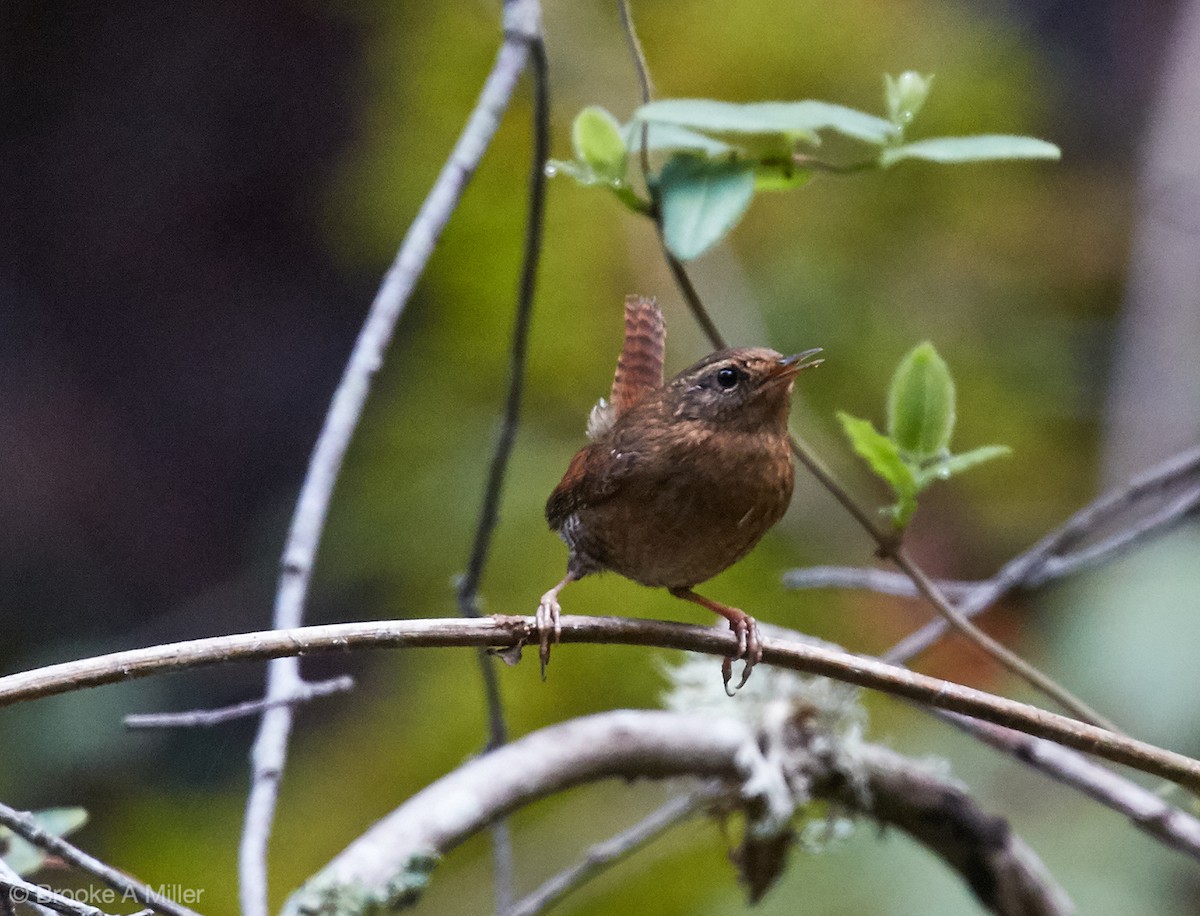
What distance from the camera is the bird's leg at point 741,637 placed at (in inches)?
56.4

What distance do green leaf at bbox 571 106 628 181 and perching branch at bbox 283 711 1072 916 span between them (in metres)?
0.85

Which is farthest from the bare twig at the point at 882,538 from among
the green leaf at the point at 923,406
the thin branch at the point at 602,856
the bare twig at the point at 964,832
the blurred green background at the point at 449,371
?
the blurred green background at the point at 449,371

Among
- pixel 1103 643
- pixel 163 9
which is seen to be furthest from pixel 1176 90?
pixel 163 9

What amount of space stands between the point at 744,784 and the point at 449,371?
5.86 ft

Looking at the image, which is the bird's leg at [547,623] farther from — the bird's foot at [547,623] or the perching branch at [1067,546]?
the perching branch at [1067,546]

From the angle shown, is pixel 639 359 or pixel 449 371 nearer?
pixel 639 359

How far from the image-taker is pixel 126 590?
3916mm

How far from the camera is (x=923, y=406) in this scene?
5.40 ft

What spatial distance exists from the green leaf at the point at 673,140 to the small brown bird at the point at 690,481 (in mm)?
299

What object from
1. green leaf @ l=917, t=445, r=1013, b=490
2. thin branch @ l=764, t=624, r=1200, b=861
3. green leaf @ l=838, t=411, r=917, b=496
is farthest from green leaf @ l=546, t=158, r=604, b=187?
thin branch @ l=764, t=624, r=1200, b=861

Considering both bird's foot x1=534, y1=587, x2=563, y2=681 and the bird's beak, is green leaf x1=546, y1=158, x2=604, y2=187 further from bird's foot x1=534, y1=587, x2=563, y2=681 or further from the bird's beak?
bird's foot x1=534, y1=587, x2=563, y2=681

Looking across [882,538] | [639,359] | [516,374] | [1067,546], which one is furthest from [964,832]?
[516,374]

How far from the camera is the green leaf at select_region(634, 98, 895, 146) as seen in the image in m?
1.44

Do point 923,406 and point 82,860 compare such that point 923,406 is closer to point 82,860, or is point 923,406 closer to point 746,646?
point 746,646
